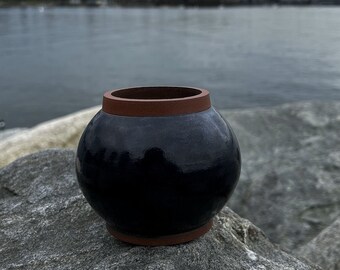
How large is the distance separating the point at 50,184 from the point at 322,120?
433 centimetres

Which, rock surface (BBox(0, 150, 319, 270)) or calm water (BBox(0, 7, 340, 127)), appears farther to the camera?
calm water (BBox(0, 7, 340, 127))

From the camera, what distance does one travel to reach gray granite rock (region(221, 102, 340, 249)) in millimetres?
5359

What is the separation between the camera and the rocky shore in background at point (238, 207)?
2984mm

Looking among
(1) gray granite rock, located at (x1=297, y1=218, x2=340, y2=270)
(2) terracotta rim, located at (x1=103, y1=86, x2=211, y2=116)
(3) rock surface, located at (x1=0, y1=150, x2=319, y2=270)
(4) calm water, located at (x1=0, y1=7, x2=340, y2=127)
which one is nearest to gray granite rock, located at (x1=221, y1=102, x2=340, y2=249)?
(1) gray granite rock, located at (x1=297, y1=218, x2=340, y2=270)

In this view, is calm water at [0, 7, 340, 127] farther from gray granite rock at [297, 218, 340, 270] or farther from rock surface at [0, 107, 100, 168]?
gray granite rock at [297, 218, 340, 270]

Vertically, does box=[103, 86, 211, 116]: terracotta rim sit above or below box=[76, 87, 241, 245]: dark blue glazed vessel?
above

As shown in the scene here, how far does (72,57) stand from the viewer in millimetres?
30281

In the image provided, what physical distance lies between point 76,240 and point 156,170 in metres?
0.90

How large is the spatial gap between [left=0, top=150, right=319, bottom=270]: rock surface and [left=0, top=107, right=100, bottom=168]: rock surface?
265cm

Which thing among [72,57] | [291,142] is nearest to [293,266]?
[291,142]

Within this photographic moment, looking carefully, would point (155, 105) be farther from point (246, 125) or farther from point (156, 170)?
point (246, 125)

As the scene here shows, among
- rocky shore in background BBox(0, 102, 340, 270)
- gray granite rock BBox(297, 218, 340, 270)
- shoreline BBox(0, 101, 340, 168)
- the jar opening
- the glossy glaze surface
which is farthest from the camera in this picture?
shoreline BBox(0, 101, 340, 168)

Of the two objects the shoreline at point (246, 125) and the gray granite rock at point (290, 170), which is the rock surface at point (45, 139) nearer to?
the shoreline at point (246, 125)

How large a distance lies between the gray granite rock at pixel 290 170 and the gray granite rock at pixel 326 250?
640 mm
